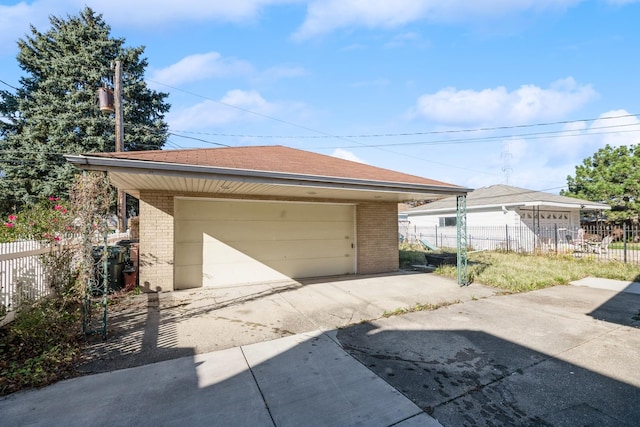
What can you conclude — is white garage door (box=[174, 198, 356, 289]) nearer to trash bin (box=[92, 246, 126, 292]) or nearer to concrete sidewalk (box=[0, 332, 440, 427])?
trash bin (box=[92, 246, 126, 292])

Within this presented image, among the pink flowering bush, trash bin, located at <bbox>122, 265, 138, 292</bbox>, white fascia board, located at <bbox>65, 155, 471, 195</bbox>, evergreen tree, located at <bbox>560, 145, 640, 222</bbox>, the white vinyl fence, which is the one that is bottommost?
trash bin, located at <bbox>122, 265, 138, 292</bbox>

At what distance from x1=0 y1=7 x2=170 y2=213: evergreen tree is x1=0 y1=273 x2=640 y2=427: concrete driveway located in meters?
16.5

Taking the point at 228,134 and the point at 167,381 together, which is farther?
the point at 228,134

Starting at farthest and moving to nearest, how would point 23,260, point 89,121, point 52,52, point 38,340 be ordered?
point 52,52, point 89,121, point 23,260, point 38,340

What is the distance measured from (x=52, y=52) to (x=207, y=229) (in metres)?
21.0

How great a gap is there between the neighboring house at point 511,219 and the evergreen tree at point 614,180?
3.93m

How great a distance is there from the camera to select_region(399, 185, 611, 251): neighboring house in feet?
52.3

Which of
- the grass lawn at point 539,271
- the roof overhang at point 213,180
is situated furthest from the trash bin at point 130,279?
the grass lawn at point 539,271

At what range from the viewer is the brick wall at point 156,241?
7.18 m

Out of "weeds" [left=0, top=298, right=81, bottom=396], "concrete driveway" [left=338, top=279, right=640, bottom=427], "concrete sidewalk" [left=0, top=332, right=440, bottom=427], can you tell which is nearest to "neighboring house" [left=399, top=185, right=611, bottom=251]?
"concrete driveway" [left=338, top=279, right=640, bottom=427]

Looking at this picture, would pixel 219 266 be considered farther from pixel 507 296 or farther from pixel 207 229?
pixel 507 296

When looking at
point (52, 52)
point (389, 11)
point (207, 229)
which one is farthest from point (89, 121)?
point (389, 11)

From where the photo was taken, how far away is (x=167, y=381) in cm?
329

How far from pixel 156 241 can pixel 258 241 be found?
8.35 feet
